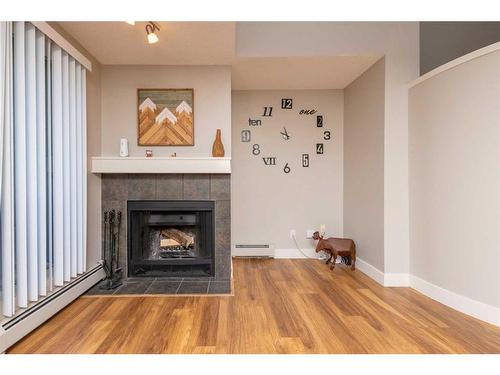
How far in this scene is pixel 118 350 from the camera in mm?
1652

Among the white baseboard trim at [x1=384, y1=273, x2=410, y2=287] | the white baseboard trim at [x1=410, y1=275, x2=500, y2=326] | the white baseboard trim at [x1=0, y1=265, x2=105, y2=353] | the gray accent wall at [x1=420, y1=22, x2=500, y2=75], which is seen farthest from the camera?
the gray accent wall at [x1=420, y1=22, x2=500, y2=75]


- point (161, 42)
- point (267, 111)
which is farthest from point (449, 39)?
point (161, 42)

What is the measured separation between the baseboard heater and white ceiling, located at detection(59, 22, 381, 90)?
Result: 201 centimetres

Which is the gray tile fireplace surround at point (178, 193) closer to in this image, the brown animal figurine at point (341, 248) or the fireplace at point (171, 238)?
the fireplace at point (171, 238)

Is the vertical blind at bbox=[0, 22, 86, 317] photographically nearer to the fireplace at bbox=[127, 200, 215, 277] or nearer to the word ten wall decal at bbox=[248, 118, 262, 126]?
the fireplace at bbox=[127, 200, 215, 277]

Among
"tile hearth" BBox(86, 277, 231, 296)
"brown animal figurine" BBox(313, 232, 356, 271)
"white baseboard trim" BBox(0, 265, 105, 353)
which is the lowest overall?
"tile hearth" BBox(86, 277, 231, 296)

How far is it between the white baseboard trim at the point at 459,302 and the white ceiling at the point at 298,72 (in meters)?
2.16

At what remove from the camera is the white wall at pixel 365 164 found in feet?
9.69

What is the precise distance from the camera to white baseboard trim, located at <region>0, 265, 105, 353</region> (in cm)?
167

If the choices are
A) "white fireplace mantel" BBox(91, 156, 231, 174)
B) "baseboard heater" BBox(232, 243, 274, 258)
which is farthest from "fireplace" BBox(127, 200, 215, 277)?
"baseboard heater" BBox(232, 243, 274, 258)

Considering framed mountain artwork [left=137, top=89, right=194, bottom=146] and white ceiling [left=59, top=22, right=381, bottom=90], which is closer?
white ceiling [left=59, top=22, right=381, bottom=90]

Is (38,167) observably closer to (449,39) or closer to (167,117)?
(167,117)

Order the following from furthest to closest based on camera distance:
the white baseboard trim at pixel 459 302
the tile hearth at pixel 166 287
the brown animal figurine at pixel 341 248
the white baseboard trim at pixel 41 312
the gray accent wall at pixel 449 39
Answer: the brown animal figurine at pixel 341 248
the gray accent wall at pixel 449 39
the tile hearth at pixel 166 287
the white baseboard trim at pixel 459 302
the white baseboard trim at pixel 41 312

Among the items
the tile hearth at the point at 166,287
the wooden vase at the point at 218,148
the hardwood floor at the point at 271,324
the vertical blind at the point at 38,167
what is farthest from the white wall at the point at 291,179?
the vertical blind at the point at 38,167
